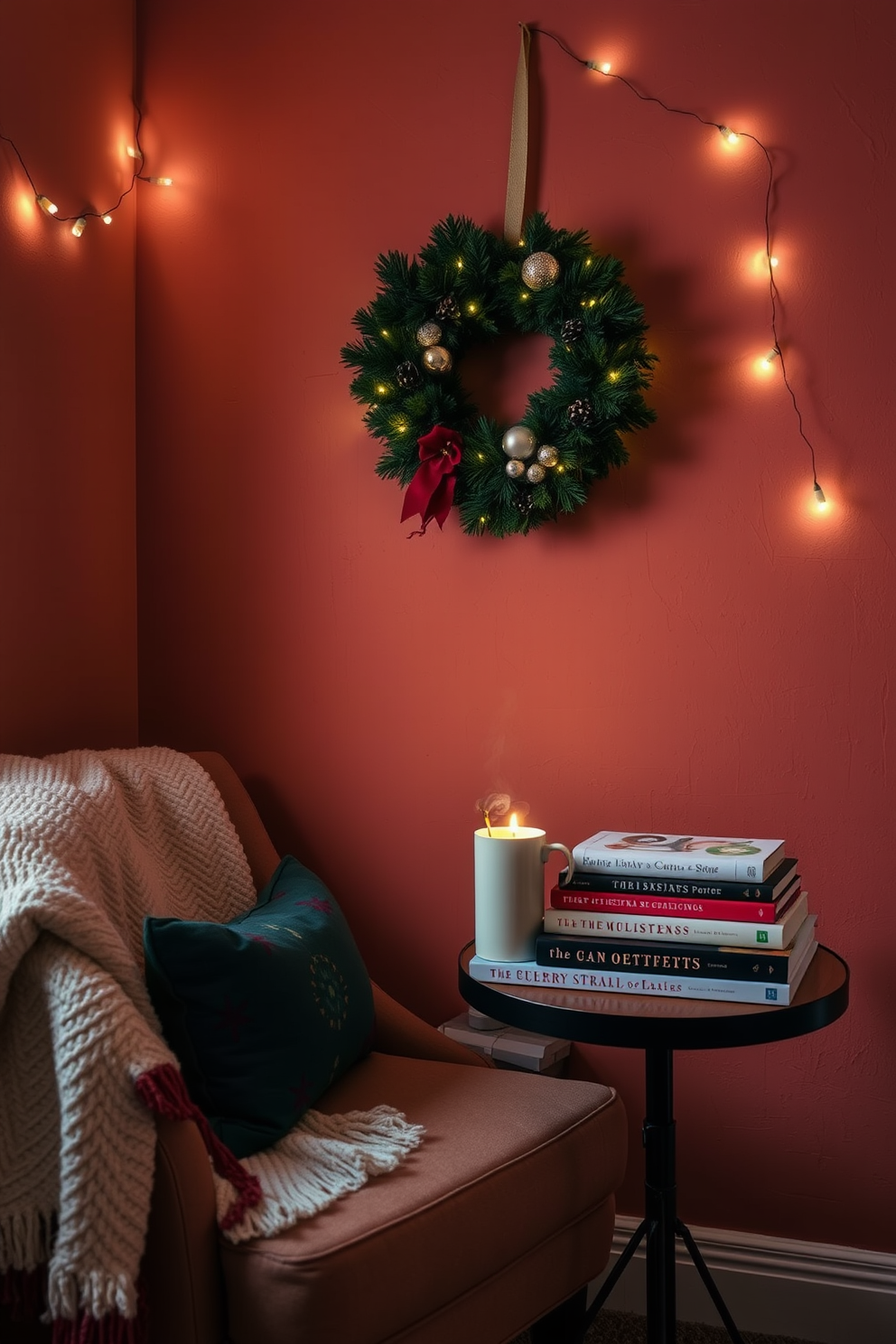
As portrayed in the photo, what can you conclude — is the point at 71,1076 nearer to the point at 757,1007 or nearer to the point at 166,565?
the point at 757,1007

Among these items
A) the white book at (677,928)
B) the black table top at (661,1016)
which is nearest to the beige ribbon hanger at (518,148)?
the white book at (677,928)

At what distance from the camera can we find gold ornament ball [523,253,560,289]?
1.75 m

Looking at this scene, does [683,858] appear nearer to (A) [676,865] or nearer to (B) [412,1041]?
(A) [676,865]

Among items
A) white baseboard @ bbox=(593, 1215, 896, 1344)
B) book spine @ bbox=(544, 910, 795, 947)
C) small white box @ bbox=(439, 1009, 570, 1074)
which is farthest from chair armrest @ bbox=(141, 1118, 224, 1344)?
white baseboard @ bbox=(593, 1215, 896, 1344)

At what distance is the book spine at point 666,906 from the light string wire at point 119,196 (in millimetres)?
1381

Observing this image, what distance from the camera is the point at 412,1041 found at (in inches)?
66.2

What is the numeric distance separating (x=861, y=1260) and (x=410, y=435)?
1442mm

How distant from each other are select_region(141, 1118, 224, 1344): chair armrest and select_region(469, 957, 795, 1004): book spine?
1.34 ft

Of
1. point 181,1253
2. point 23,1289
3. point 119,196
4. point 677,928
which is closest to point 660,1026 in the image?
point 677,928

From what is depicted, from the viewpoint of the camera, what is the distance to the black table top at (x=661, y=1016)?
1.22m

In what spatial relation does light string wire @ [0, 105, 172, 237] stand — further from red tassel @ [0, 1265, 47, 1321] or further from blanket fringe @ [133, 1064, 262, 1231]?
red tassel @ [0, 1265, 47, 1321]

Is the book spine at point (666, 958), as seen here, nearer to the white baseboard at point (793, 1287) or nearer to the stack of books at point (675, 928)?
the stack of books at point (675, 928)

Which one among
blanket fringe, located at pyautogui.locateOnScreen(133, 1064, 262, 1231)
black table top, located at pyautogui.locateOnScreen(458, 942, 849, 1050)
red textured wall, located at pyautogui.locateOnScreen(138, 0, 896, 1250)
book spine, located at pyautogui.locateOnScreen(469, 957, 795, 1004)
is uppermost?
red textured wall, located at pyautogui.locateOnScreen(138, 0, 896, 1250)

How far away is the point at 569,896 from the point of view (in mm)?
1415
